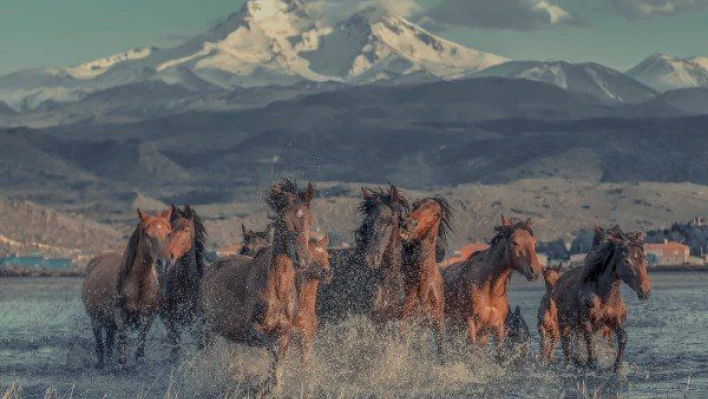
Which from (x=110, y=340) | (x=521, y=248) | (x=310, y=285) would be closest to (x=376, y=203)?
(x=521, y=248)

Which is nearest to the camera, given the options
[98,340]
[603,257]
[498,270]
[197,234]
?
[498,270]

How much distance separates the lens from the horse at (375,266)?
876 inches

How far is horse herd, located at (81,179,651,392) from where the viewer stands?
22344 mm

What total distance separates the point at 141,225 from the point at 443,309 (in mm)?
4881

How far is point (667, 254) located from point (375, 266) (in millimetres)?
134079

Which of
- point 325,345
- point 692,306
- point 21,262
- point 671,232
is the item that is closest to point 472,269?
point 325,345

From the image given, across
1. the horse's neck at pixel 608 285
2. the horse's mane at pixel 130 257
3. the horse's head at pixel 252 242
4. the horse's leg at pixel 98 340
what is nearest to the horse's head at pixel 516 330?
the horse's neck at pixel 608 285

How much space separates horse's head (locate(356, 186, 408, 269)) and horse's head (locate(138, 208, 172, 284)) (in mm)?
3171

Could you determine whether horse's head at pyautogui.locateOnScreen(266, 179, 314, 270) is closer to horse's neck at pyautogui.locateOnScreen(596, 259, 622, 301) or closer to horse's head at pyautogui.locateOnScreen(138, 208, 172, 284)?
horse's head at pyautogui.locateOnScreen(138, 208, 172, 284)

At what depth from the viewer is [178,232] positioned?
2445 cm

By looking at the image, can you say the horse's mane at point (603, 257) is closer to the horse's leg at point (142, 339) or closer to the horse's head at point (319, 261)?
the horse's head at point (319, 261)

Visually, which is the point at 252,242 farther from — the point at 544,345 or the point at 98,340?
the point at 544,345

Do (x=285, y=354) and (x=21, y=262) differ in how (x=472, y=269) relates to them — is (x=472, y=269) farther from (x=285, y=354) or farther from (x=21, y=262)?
(x=21, y=262)

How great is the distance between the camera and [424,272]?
75.2 feet
